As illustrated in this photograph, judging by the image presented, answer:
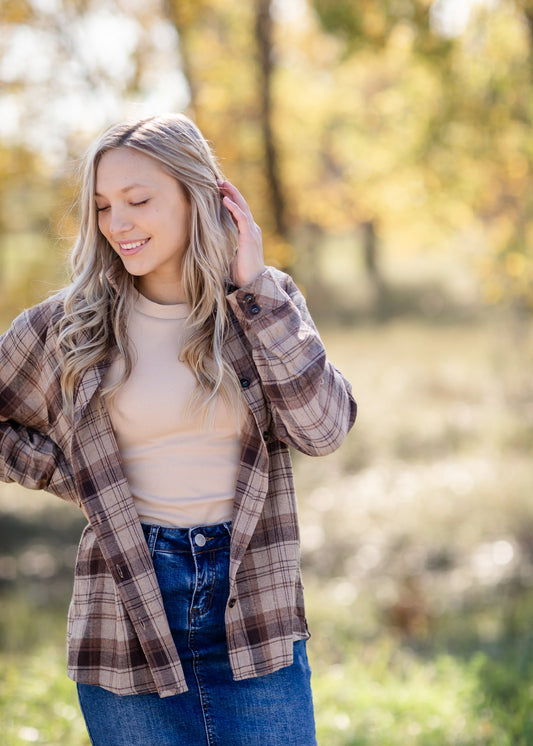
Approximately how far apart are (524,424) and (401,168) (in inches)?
187

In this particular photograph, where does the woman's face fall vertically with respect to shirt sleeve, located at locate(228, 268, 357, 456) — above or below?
above

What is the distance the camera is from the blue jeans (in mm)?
2002

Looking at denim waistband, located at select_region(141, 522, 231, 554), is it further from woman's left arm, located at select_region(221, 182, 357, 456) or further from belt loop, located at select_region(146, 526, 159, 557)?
woman's left arm, located at select_region(221, 182, 357, 456)

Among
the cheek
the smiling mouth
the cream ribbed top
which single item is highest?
the cheek

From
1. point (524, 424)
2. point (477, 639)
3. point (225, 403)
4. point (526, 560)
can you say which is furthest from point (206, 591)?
point (524, 424)

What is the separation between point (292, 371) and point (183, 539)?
0.48 metres

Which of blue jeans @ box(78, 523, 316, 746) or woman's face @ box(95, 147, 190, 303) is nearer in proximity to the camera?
blue jeans @ box(78, 523, 316, 746)

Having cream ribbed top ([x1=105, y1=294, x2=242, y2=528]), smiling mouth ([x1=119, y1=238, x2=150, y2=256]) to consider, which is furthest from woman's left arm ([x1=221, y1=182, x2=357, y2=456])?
smiling mouth ([x1=119, y1=238, x2=150, y2=256])

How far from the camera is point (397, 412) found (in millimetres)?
14219

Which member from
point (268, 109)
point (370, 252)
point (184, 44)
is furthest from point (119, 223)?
point (370, 252)

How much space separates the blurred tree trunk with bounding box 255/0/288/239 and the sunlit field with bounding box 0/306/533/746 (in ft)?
11.6

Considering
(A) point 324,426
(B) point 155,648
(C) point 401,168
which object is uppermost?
(A) point 324,426

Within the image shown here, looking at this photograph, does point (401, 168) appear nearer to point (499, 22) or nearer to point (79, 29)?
point (499, 22)

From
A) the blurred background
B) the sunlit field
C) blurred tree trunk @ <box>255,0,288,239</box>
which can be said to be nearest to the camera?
the sunlit field
